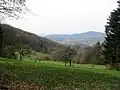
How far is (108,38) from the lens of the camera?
65438mm

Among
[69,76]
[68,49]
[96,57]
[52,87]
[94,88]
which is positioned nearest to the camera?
[52,87]

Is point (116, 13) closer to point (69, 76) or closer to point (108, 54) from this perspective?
point (108, 54)

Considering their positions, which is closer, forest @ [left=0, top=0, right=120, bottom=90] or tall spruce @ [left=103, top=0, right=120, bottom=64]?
forest @ [left=0, top=0, right=120, bottom=90]

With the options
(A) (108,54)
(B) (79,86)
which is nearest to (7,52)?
(A) (108,54)

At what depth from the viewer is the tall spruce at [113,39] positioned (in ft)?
205

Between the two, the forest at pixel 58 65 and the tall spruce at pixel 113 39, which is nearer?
the forest at pixel 58 65

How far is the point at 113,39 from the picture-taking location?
2534 inches

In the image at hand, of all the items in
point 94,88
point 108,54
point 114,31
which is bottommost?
point 94,88

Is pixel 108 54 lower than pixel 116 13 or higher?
lower

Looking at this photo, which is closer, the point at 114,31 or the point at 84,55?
the point at 114,31

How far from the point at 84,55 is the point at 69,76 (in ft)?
203

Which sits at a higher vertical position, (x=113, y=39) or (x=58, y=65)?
(x=113, y=39)

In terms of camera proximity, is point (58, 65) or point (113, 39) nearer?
point (58, 65)

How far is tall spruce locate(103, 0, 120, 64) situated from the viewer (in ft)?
205
